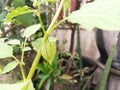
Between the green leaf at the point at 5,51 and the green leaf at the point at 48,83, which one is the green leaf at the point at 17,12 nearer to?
the green leaf at the point at 5,51

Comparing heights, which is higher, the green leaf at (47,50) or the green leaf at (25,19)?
the green leaf at (47,50)

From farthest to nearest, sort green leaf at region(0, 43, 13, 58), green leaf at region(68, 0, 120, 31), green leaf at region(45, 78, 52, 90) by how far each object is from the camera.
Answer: green leaf at region(45, 78, 52, 90) → green leaf at region(0, 43, 13, 58) → green leaf at region(68, 0, 120, 31)

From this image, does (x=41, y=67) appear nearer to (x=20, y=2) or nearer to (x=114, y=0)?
(x=20, y=2)

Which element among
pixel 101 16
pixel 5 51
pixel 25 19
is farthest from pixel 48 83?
pixel 101 16

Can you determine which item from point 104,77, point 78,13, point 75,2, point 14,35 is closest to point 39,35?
point 14,35

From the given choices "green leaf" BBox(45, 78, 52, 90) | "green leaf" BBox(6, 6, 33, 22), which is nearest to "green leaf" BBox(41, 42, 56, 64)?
"green leaf" BBox(6, 6, 33, 22)

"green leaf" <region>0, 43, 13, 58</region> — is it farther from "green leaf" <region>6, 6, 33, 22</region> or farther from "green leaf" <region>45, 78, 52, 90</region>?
"green leaf" <region>45, 78, 52, 90</region>

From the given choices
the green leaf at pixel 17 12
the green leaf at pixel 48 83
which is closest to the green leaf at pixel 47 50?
the green leaf at pixel 17 12

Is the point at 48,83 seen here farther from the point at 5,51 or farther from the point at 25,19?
the point at 5,51
